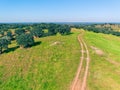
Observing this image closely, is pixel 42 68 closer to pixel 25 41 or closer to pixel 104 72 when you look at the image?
pixel 104 72

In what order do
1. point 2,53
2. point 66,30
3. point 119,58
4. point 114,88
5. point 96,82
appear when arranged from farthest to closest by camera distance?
point 66,30
point 2,53
point 119,58
point 96,82
point 114,88

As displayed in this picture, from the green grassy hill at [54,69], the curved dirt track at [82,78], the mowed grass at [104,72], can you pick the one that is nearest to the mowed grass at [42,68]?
the green grassy hill at [54,69]

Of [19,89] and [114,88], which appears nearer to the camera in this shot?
[114,88]

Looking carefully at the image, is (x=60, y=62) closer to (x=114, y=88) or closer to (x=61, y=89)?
(x=61, y=89)

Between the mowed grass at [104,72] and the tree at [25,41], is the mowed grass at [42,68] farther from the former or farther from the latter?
the tree at [25,41]

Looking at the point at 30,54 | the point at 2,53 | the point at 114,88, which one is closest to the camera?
the point at 114,88

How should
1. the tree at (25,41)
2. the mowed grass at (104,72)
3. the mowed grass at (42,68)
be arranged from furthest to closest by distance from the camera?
the tree at (25,41) → the mowed grass at (42,68) → the mowed grass at (104,72)

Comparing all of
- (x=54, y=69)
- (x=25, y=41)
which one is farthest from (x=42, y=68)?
(x=25, y=41)

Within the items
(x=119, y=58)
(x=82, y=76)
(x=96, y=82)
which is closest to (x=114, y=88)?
(x=96, y=82)
